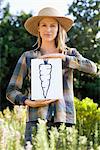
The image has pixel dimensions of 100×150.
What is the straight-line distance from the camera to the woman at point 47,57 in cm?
299

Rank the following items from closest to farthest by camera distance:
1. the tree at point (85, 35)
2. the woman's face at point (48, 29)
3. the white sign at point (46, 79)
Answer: the white sign at point (46, 79) → the woman's face at point (48, 29) → the tree at point (85, 35)

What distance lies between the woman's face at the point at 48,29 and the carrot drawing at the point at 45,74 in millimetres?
155

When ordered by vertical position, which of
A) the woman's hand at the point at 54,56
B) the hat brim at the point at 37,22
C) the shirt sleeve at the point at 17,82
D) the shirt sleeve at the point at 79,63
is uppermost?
the hat brim at the point at 37,22

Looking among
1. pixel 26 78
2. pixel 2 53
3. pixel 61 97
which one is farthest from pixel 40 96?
pixel 2 53

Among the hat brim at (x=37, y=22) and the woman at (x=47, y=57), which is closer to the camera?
the woman at (x=47, y=57)

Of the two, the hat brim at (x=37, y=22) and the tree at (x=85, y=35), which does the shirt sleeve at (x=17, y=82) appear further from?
the tree at (x=85, y=35)

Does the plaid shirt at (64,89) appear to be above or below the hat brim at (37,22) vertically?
below

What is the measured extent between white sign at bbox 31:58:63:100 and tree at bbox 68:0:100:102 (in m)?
16.3

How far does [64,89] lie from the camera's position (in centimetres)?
302

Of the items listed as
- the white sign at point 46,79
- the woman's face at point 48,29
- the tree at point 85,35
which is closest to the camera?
the white sign at point 46,79

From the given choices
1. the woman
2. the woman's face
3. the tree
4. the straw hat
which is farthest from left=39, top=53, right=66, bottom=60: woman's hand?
the tree

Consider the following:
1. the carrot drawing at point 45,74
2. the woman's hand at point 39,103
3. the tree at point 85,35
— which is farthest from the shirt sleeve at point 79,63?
the tree at point 85,35

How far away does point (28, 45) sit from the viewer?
68.5 ft

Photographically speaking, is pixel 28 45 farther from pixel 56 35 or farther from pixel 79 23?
pixel 56 35
